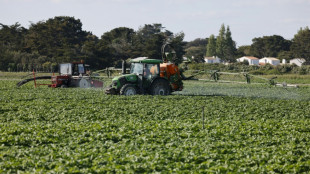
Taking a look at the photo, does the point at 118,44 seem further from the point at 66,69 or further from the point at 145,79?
the point at 145,79

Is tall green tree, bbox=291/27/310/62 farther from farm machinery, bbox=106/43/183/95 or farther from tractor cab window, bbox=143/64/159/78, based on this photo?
tractor cab window, bbox=143/64/159/78

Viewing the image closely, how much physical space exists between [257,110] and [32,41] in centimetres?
6881

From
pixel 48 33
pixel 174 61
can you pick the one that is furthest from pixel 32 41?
pixel 174 61

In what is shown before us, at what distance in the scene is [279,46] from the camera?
117 metres

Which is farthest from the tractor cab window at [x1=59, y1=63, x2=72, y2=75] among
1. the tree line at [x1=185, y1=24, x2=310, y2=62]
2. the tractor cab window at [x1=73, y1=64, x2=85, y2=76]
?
the tree line at [x1=185, y1=24, x2=310, y2=62]

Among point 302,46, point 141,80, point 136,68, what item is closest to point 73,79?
point 136,68

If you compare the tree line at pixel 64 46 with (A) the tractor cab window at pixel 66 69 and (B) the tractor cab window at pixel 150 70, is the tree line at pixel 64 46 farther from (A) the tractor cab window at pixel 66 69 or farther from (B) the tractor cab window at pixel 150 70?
(B) the tractor cab window at pixel 150 70

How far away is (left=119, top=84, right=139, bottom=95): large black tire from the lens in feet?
75.1

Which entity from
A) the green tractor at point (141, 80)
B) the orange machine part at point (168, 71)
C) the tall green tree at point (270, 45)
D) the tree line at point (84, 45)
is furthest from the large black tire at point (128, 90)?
the tall green tree at point (270, 45)

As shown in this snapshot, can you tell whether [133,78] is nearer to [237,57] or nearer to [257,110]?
[257,110]

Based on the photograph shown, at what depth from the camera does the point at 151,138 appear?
11.9 m

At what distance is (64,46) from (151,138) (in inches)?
2567

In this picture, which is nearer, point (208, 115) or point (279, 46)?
point (208, 115)

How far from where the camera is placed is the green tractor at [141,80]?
905 inches
